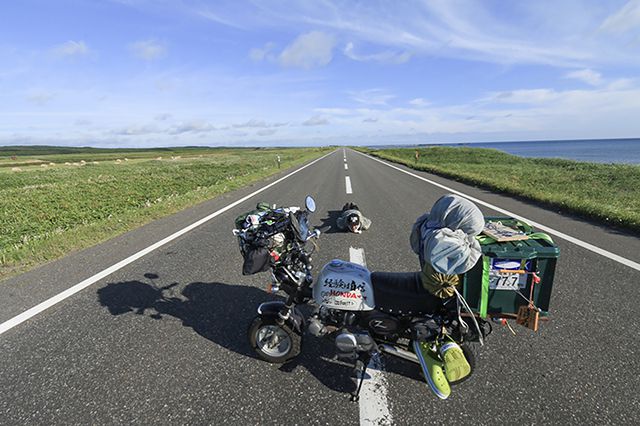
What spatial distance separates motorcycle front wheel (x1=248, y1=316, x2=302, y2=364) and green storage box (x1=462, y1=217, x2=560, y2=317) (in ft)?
4.89

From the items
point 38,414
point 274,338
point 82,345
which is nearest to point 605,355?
point 274,338

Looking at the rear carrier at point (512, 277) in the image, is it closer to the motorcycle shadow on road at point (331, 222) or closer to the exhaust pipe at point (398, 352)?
the exhaust pipe at point (398, 352)

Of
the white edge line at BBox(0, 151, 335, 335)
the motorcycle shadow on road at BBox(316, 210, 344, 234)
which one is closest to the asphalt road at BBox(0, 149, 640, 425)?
the white edge line at BBox(0, 151, 335, 335)

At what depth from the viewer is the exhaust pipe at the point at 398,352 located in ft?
7.84

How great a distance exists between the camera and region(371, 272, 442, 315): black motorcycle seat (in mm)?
2396

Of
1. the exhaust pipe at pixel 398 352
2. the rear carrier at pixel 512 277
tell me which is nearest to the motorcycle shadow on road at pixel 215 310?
the exhaust pipe at pixel 398 352

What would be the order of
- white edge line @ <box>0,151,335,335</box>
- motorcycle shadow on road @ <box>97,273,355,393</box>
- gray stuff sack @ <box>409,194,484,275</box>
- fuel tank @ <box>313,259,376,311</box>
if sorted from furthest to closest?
white edge line @ <box>0,151,335,335</box>
motorcycle shadow on road @ <box>97,273,355,393</box>
fuel tank @ <box>313,259,376,311</box>
gray stuff sack @ <box>409,194,484,275</box>

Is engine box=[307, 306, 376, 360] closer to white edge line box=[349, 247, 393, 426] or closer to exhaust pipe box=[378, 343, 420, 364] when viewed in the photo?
exhaust pipe box=[378, 343, 420, 364]

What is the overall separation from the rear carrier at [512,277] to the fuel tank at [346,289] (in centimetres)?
75

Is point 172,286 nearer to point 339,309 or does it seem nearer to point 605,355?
point 339,309

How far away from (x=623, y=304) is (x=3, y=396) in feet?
19.3

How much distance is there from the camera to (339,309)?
2533mm

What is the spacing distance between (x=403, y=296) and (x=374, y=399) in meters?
0.79

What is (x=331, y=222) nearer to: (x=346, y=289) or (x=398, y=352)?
(x=346, y=289)
